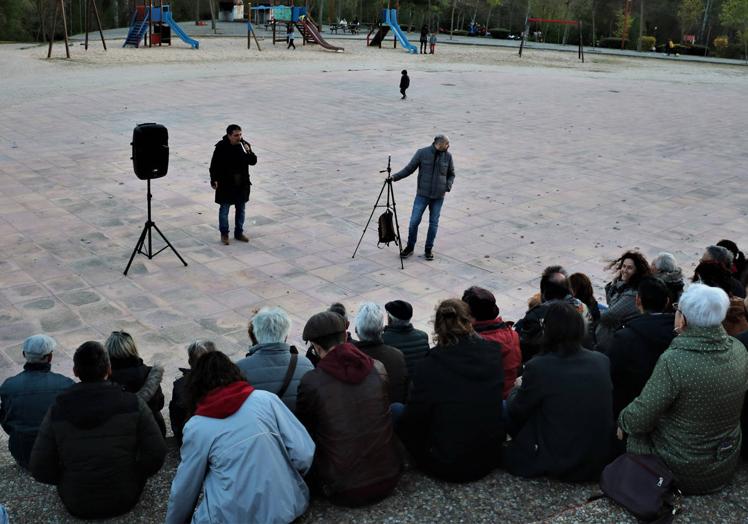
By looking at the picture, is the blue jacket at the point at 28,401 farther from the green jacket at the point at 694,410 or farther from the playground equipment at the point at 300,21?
the playground equipment at the point at 300,21

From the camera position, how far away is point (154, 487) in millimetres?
4355

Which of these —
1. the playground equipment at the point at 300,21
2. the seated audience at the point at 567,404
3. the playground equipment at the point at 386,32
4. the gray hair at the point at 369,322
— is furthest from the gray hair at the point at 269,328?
the playground equipment at the point at 386,32

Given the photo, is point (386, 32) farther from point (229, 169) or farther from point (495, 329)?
point (495, 329)

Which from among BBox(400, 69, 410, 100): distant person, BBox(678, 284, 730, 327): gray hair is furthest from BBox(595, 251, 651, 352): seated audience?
BBox(400, 69, 410, 100): distant person

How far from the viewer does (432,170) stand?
9.69 metres

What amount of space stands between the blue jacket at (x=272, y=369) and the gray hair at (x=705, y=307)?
2.03 metres

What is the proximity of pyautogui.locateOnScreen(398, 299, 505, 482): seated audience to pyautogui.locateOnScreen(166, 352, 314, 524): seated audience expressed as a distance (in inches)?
31.8

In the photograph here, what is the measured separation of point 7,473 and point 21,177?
358 inches

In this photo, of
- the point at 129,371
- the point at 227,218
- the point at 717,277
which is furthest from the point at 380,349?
the point at 227,218

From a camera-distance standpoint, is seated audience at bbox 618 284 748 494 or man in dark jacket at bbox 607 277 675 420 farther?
man in dark jacket at bbox 607 277 675 420

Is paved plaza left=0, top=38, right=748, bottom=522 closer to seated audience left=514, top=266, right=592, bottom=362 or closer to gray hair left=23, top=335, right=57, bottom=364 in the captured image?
gray hair left=23, top=335, right=57, bottom=364

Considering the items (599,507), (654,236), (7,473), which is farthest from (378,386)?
(654,236)

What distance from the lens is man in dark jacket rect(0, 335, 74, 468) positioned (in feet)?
14.7

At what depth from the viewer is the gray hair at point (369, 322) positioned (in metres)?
4.68
